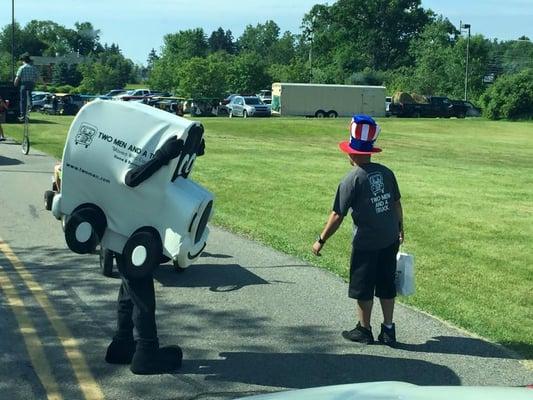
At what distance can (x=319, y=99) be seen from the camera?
6225cm

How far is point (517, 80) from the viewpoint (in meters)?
61.6

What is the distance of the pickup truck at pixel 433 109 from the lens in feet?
208

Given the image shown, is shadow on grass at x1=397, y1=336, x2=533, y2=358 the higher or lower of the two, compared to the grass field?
lower

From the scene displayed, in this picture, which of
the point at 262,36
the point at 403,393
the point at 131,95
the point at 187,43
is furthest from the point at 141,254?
the point at 262,36

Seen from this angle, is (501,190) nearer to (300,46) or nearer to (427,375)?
(427,375)

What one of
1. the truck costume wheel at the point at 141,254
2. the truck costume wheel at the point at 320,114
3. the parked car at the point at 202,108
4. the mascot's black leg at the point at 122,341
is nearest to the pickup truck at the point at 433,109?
the truck costume wheel at the point at 320,114

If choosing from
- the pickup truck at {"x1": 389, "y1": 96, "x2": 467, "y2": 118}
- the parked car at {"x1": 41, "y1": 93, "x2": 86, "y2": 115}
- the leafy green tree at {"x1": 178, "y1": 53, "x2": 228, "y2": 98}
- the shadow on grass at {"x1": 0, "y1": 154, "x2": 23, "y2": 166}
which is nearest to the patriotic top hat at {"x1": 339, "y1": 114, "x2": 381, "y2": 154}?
the shadow on grass at {"x1": 0, "y1": 154, "x2": 23, "y2": 166}

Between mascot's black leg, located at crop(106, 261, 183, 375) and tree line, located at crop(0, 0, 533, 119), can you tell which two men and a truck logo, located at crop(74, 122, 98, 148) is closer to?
mascot's black leg, located at crop(106, 261, 183, 375)

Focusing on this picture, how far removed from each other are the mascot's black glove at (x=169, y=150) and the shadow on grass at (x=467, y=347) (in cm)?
246

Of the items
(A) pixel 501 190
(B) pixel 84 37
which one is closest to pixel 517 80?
(A) pixel 501 190

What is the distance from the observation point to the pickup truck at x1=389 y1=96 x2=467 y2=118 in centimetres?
6350

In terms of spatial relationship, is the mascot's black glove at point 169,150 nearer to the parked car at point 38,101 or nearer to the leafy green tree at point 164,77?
the parked car at point 38,101

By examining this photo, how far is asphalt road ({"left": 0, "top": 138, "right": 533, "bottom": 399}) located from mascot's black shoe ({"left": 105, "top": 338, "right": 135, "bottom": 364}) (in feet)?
0.21

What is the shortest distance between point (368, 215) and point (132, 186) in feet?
6.13
